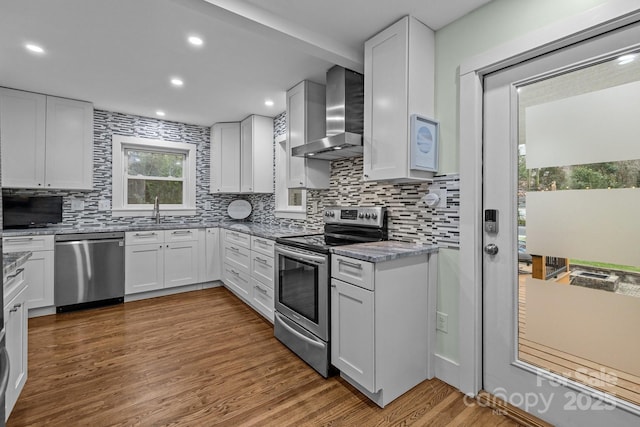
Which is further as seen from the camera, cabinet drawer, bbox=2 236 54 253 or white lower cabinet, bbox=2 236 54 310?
white lower cabinet, bbox=2 236 54 310

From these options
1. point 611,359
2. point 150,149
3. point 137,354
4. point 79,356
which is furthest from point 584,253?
point 150,149

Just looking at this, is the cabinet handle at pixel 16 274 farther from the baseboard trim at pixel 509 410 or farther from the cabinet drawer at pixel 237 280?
the baseboard trim at pixel 509 410

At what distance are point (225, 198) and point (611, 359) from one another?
4.71 m

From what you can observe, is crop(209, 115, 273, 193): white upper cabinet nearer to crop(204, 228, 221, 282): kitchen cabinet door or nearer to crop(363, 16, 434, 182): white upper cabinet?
crop(204, 228, 221, 282): kitchen cabinet door

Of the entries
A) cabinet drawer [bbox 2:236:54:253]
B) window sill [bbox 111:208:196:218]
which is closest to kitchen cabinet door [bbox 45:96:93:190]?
window sill [bbox 111:208:196:218]

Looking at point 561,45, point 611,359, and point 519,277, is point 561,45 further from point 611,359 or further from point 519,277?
point 611,359

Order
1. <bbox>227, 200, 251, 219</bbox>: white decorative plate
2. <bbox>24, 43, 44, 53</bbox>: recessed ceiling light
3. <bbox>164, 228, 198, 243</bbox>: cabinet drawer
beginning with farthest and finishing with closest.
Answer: <bbox>227, 200, 251, 219</bbox>: white decorative plate < <bbox>164, 228, 198, 243</bbox>: cabinet drawer < <bbox>24, 43, 44, 53</bbox>: recessed ceiling light

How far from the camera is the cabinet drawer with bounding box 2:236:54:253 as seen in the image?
3.02 metres

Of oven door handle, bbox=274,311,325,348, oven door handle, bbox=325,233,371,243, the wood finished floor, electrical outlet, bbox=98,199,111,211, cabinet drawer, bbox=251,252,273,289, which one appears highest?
electrical outlet, bbox=98,199,111,211

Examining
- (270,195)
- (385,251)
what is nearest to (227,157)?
(270,195)

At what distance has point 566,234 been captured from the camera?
158 cm

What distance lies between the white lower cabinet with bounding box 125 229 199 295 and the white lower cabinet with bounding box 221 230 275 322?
444mm

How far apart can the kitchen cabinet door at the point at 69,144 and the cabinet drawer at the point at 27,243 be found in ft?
2.23

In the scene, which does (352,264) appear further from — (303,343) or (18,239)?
(18,239)
